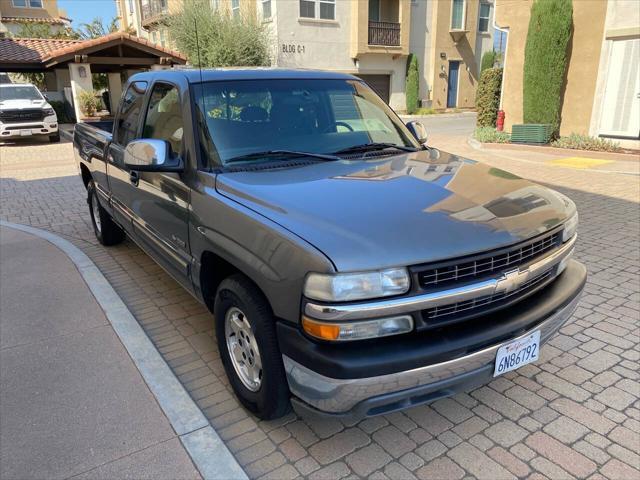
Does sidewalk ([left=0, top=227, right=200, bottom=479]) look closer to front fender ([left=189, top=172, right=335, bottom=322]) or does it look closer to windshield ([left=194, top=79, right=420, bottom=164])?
front fender ([left=189, top=172, right=335, bottom=322])

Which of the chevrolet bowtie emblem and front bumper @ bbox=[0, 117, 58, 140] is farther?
front bumper @ bbox=[0, 117, 58, 140]

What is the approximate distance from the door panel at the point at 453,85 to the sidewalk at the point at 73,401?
101ft

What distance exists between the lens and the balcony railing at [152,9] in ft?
108

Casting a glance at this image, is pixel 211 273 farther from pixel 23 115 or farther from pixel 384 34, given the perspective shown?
pixel 384 34

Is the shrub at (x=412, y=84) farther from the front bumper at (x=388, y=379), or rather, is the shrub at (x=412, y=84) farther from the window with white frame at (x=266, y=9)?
the front bumper at (x=388, y=379)

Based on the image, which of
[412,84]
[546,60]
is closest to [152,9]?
[412,84]

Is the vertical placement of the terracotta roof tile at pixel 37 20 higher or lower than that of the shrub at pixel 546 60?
higher

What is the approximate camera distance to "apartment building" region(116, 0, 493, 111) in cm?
2459

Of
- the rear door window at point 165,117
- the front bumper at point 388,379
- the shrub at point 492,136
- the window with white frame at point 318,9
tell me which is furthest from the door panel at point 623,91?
the window with white frame at point 318,9

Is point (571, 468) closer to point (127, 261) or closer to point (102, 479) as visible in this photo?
point (102, 479)

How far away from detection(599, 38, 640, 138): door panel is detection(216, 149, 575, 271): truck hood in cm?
1094

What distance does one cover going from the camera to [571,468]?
254 centimetres

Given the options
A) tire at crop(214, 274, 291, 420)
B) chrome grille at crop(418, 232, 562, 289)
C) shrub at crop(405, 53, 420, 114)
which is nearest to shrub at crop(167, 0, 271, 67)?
shrub at crop(405, 53, 420, 114)

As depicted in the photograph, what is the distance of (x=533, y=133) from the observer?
1310 centimetres
